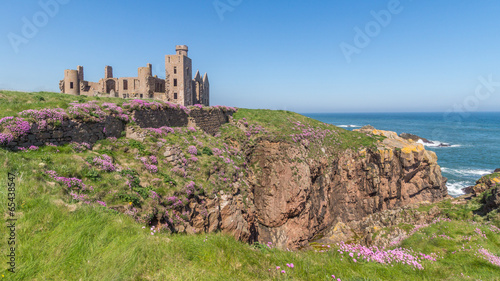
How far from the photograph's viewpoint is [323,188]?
2670 cm

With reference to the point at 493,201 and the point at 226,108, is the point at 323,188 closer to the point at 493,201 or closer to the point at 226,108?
the point at 493,201

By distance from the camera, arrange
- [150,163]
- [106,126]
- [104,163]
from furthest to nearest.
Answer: [106,126]
[150,163]
[104,163]

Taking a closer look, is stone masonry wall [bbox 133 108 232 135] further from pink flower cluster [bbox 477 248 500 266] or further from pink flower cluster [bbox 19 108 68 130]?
pink flower cluster [bbox 477 248 500 266]

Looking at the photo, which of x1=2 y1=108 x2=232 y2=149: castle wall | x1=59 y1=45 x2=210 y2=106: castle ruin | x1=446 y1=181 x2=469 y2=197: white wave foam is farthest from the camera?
x1=446 y1=181 x2=469 y2=197: white wave foam

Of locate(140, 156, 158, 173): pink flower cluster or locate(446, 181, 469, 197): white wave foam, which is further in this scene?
locate(446, 181, 469, 197): white wave foam

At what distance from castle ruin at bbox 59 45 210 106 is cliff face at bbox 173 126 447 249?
18.2 m

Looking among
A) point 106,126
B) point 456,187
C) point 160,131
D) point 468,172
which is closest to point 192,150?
point 160,131

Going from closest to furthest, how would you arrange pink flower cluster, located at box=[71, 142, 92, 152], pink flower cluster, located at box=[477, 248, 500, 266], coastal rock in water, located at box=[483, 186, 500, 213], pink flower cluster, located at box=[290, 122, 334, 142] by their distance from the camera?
pink flower cluster, located at box=[477, 248, 500, 266], pink flower cluster, located at box=[71, 142, 92, 152], coastal rock in water, located at box=[483, 186, 500, 213], pink flower cluster, located at box=[290, 122, 334, 142]

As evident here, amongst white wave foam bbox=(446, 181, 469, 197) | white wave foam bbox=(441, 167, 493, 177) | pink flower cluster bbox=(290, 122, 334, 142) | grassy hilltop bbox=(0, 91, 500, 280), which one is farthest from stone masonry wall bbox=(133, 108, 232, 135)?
white wave foam bbox=(441, 167, 493, 177)

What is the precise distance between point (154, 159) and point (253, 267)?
1125 cm

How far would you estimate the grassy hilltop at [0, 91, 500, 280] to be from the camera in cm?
517

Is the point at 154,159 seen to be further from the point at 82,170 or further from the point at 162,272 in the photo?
the point at 162,272

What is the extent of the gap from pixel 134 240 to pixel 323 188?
2408 cm

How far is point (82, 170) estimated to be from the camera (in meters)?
10.5
